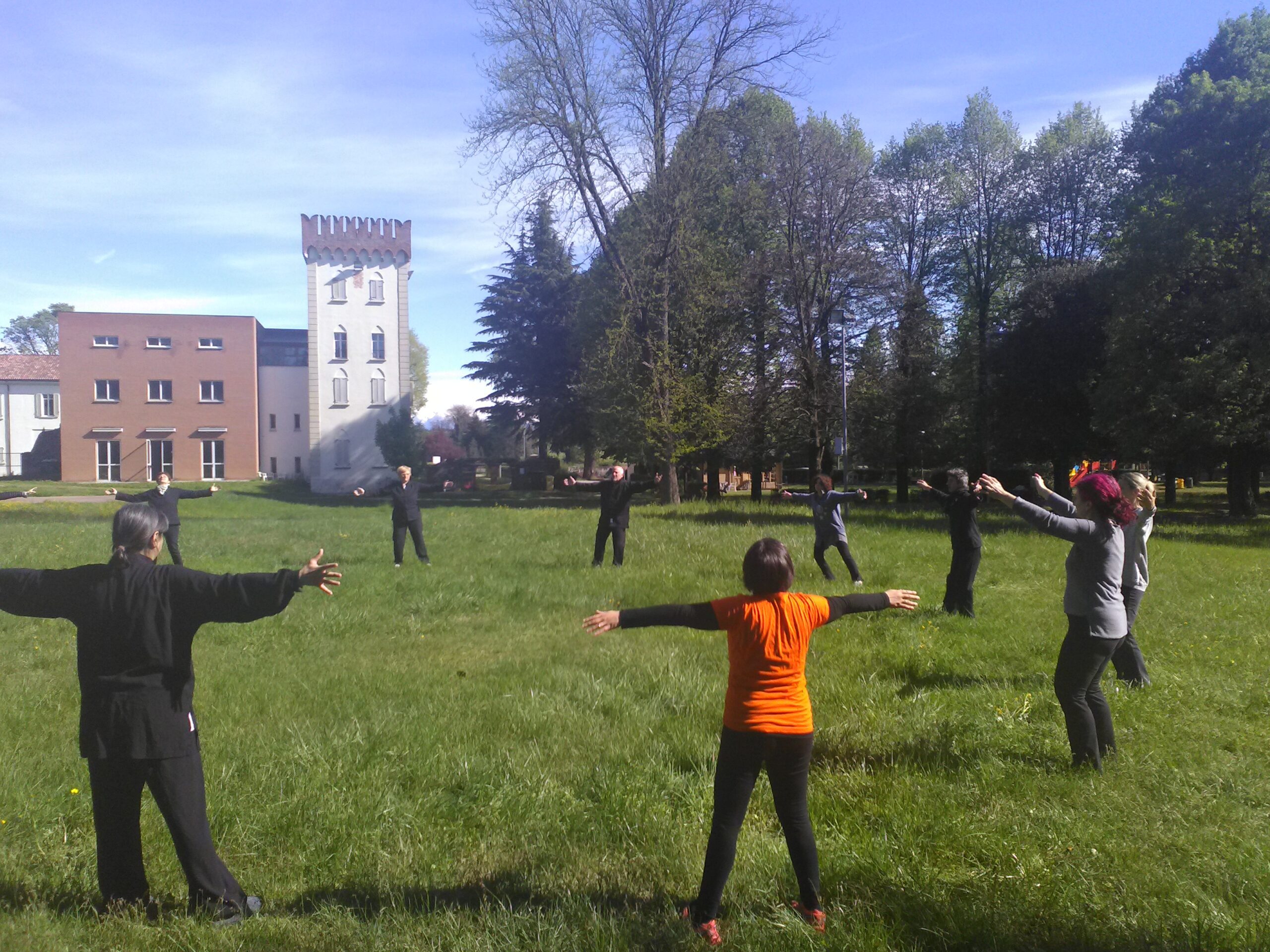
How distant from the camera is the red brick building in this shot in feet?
190

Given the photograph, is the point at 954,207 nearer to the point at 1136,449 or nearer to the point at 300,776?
the point at 1136,449

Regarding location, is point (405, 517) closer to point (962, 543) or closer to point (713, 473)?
point (962, 543)

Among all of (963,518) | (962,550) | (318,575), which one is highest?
(318,575)

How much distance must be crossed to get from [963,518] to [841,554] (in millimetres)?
2831

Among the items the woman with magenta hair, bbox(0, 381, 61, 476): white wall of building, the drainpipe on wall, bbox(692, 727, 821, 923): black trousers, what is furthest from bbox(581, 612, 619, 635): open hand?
the drainpipe on wall

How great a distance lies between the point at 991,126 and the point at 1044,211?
492 cm

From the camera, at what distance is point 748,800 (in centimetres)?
381

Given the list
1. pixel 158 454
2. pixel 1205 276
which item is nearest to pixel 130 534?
pixel 1205 276

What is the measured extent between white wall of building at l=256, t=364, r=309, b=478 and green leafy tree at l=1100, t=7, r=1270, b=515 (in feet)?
164

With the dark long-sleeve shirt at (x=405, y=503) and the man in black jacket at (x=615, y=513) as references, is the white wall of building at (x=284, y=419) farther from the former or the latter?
the man in black jacket at (x=615, y=513)

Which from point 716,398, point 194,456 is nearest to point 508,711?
point 716,398

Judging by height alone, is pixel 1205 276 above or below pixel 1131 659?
above

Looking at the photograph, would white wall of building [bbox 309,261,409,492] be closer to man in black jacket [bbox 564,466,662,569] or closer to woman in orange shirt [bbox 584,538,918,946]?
man in black jacket [bbox 564,466,662,569]

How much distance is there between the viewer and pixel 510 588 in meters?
13.0
